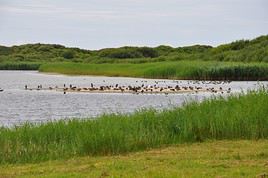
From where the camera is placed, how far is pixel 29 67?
98.1 m

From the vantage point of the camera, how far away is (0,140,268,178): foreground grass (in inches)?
476

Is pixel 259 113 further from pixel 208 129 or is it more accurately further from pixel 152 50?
pixel 152 50

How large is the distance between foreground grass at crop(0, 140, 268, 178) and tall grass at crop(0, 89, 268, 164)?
2.10ft

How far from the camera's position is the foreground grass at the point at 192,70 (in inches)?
2088

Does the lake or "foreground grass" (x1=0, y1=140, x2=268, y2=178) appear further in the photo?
the lake

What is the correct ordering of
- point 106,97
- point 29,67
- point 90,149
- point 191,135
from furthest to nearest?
point 29,67
point 106,97
point 191,135
point 90,149

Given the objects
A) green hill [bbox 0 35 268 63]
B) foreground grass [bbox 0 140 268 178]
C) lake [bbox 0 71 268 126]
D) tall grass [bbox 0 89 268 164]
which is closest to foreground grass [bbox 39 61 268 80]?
green hill [bbox 0 35 268 63]

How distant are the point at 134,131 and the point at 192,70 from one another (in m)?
40.1

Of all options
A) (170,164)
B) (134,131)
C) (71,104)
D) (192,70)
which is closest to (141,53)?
(192,70)

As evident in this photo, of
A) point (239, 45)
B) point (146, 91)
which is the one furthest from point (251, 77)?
point (239, 45)

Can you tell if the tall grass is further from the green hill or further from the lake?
the green hill

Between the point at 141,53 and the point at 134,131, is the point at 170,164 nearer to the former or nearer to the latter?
the point at 134,131

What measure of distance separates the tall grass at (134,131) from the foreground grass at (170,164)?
0.64 meters

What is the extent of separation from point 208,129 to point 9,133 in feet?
17.3
